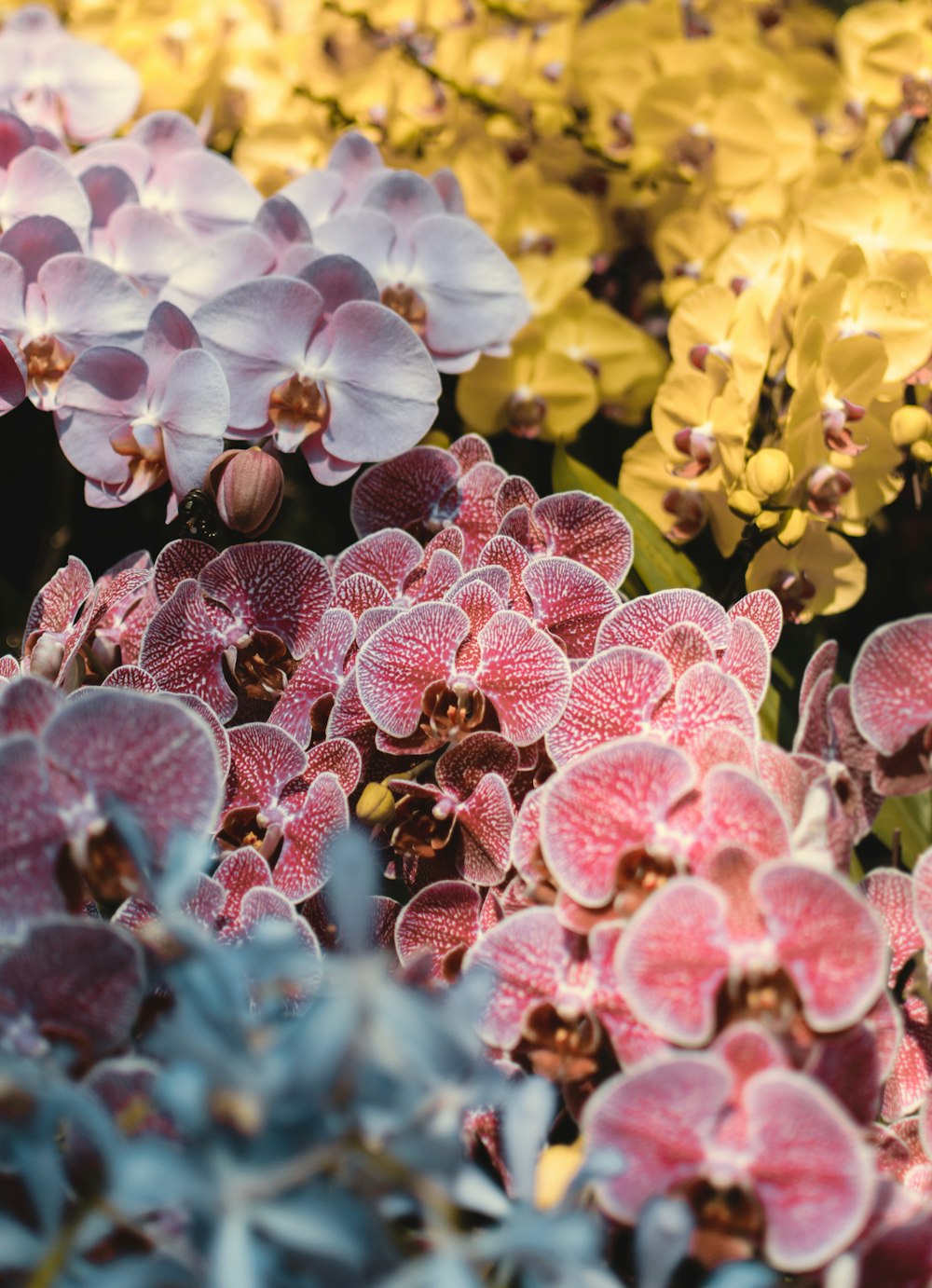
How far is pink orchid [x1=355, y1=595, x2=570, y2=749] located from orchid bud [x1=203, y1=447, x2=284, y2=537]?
4.5 inches

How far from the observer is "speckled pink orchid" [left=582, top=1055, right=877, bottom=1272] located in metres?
0.33

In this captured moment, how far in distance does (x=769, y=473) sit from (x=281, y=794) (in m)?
0.31

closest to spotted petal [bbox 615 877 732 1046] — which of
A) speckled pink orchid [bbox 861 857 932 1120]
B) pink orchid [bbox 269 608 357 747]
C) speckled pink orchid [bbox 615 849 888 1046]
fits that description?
speckled pink orchid [bbox 615 849 888 1046]

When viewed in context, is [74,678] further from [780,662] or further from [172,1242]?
[780,662]

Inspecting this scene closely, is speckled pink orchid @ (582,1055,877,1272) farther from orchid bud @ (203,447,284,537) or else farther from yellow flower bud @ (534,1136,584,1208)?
orchid bud @ (203,447,284,537)

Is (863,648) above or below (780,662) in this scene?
above

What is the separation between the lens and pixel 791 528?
2.07 ft

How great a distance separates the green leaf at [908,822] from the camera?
65 centimetres

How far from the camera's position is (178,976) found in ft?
0.99

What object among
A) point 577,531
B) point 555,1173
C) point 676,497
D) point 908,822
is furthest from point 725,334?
point 555,1173

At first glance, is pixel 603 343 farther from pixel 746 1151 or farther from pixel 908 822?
pixel 746 1151

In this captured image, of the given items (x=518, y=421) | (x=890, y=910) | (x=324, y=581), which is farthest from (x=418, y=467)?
(x=890, y=910)

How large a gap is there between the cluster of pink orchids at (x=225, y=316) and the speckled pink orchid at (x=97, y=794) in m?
0.25

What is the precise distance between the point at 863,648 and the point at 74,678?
13.7 inches
